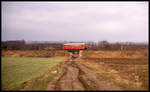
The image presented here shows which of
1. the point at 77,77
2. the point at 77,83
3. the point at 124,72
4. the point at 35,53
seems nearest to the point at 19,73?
the point at 77,77

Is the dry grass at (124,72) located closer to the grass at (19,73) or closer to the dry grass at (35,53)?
the grass at (19,73)

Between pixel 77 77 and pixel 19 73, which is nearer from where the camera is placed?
pixel 77 77

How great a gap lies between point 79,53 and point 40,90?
52.6m

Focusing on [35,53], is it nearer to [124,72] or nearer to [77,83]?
[124,72]

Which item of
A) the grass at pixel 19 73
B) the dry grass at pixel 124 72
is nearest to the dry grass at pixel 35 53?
the dry grass at pixel 124 72

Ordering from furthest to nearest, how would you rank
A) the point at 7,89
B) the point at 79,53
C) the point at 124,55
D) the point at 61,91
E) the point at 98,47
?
1. the point at 98,47
2. the point at 79,53
3. the point at 124,55
4. the point at 7,89
5. the point at 61,91

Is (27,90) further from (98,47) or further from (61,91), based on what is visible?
(98,47)

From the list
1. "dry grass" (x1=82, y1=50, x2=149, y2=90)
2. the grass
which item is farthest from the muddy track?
the grass

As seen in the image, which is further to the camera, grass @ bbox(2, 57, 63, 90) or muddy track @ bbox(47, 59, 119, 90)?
grass @ bbox(2, 57, 63, 90)

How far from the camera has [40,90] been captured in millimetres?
13703

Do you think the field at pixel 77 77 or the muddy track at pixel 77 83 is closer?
the muddy track at pixel 77 83

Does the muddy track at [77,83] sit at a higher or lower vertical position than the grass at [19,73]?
higher

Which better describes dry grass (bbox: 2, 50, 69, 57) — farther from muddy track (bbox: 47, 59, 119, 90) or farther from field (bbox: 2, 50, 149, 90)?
muddy track (bbox: 47, 59, 119, 90)

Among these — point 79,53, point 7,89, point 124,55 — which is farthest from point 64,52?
point 7,89
